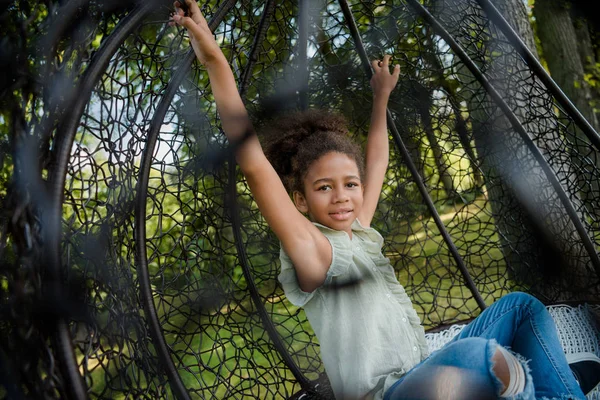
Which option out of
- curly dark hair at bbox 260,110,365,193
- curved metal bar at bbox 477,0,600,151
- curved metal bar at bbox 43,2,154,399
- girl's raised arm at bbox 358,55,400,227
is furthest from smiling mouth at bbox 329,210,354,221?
curved metal bar at bbox 477,0,600,151

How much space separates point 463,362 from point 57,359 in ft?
2.33

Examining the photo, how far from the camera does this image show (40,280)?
83 centimetres

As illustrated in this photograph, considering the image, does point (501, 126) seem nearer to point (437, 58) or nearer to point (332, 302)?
point (437, 58)

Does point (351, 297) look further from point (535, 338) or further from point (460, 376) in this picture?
point (535, 338)

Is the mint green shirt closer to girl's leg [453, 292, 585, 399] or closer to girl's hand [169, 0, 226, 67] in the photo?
girl's leg [453, 292, 585, 399]

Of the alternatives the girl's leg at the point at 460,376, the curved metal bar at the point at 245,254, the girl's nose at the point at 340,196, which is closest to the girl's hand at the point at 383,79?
the curved metal bar at the point at 245,254

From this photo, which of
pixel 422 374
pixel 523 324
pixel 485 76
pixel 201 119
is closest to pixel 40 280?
pixel 422 374

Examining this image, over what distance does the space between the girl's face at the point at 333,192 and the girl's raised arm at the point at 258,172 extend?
3.4 inches

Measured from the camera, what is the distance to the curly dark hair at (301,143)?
4.49 feet

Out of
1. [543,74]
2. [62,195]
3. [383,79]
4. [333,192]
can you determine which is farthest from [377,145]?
[62,195]

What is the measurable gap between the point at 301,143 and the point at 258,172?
325mm

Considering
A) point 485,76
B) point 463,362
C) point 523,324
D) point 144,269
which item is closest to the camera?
point 463,362

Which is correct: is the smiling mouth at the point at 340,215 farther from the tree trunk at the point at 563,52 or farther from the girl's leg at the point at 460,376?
the tree trunk at the point at 563,52

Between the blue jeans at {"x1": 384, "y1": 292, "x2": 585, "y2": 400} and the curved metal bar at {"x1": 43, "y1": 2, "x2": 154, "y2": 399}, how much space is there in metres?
0.63
